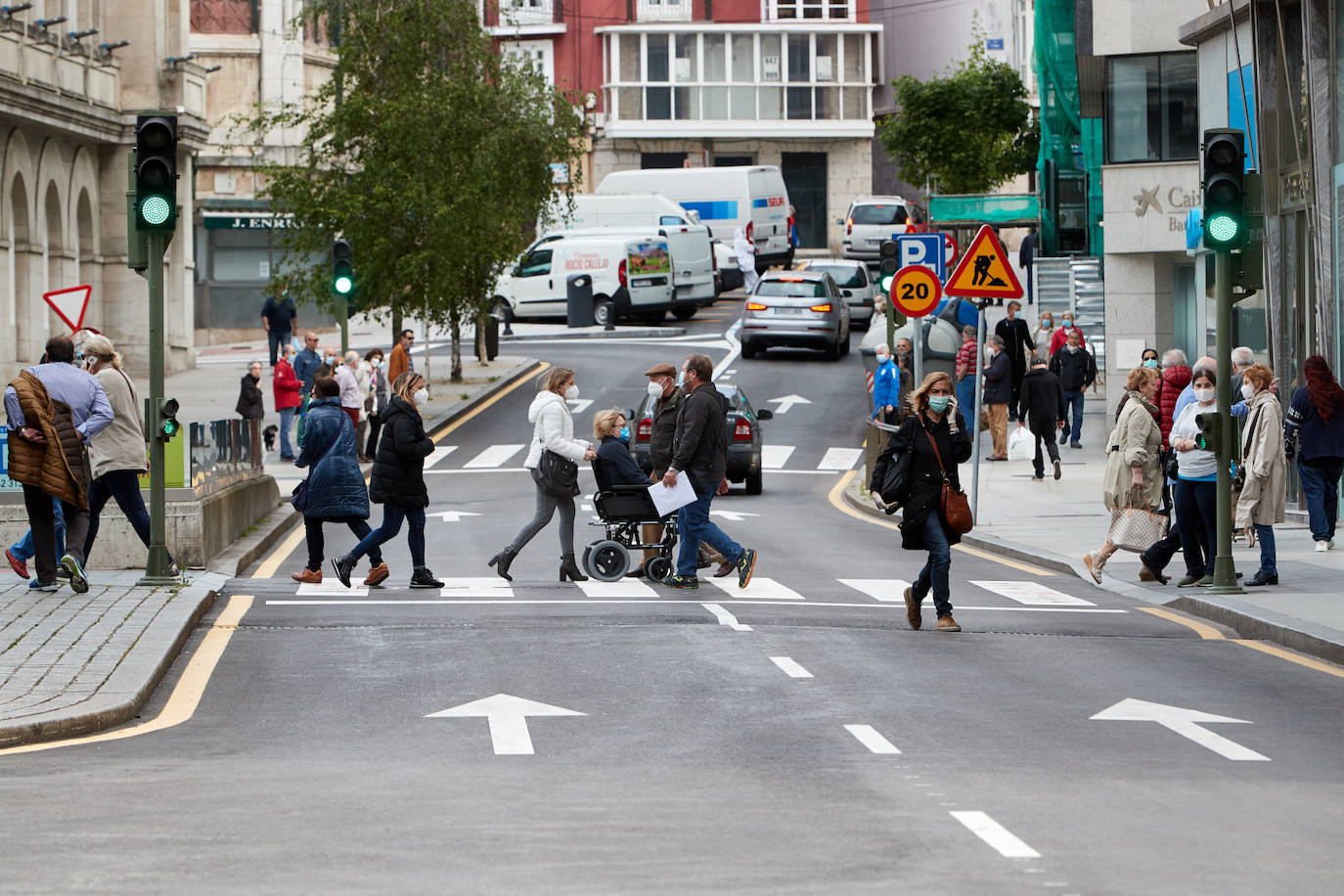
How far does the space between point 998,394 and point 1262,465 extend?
13.2 m

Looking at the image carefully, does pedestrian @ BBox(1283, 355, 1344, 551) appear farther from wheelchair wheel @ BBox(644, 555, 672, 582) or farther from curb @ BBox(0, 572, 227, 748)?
curb @ BBox(0, 572, 227, 748)

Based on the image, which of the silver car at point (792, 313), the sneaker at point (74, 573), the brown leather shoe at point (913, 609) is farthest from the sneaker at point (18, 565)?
the silver car at point (792, 313)

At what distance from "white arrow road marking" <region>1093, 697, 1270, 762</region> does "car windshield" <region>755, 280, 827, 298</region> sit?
32.8m

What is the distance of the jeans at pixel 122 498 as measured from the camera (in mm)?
15273

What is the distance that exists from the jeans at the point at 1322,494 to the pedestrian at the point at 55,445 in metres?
9.90

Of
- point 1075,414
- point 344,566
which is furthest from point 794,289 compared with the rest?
point 344,566

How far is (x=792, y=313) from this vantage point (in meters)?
43.3

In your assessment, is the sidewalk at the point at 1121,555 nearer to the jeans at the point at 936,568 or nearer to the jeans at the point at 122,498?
the jeans at the point at 936,568

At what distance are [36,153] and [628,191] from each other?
76.0ft

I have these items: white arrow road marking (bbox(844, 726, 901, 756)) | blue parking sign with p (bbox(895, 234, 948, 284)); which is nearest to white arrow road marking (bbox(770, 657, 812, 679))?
white arrow road marking (bbox(844, 726, 901, 756))

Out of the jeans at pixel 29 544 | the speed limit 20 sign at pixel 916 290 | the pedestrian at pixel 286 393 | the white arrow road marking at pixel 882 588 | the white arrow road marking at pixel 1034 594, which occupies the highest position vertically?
the speed limit 20 sign at pixel 916 290

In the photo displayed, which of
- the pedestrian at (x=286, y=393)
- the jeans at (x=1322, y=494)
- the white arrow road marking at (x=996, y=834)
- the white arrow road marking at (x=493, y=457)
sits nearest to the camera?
the white arrow road marking at (x=996, y=834)

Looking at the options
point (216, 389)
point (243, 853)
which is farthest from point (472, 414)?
point (243, 853)

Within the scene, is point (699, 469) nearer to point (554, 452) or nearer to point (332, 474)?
point (554, 452)
